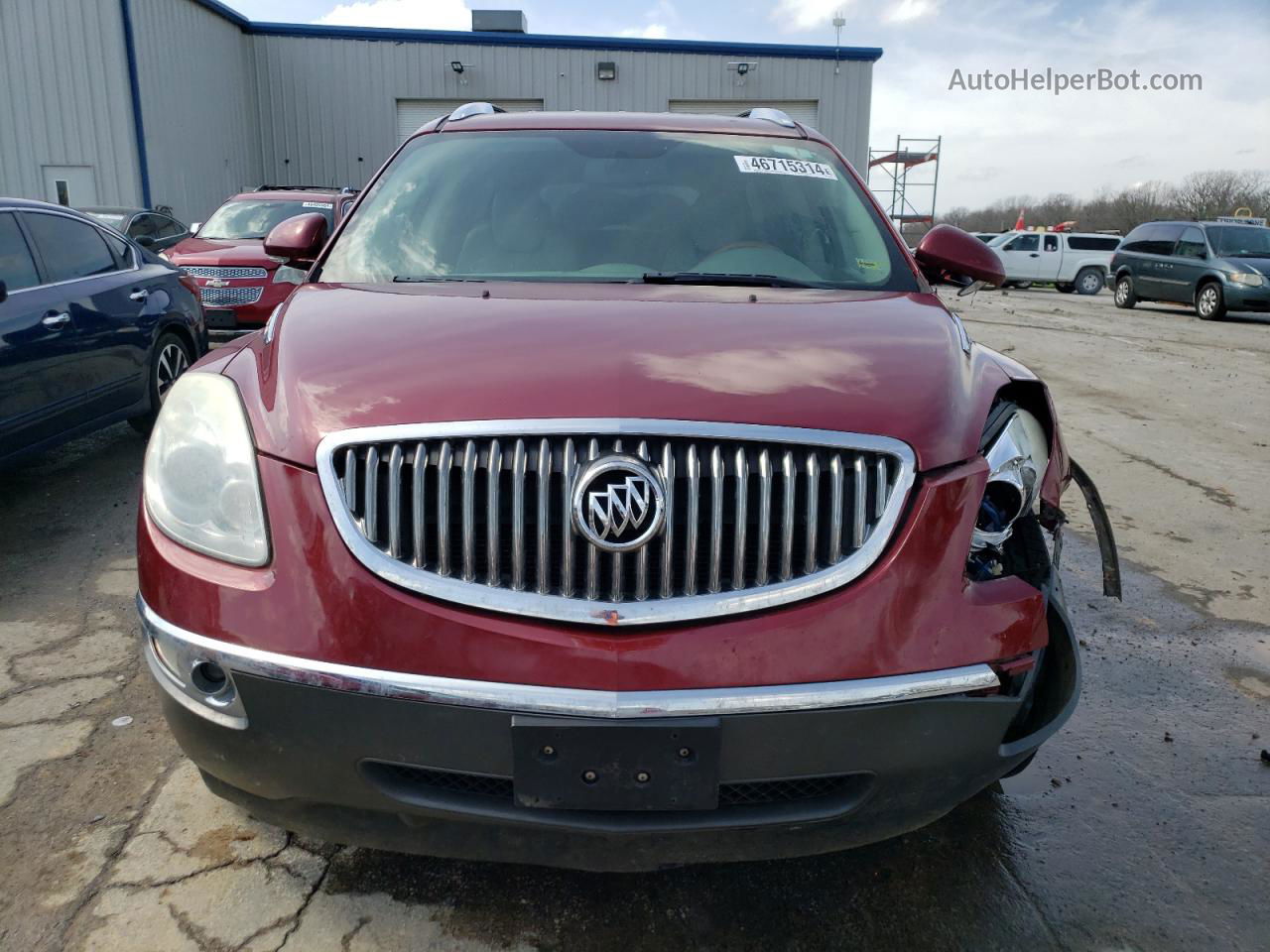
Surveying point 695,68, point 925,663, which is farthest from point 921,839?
point 695,68

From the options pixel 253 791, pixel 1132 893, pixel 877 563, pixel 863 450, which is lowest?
pixel 1132 893

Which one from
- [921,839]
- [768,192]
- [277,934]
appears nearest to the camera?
[277,934]

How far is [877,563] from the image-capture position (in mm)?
1657

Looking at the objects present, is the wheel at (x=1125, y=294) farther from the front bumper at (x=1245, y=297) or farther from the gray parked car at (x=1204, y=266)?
the front bumper at (x=1245, y=297)

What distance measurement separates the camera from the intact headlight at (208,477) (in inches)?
67.4

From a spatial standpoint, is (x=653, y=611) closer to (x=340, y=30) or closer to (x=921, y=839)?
(x=921, y=839)

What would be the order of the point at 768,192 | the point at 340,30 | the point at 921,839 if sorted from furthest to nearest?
1. the point at 340,30
2. the point at 768,192
3. the point at 921,839

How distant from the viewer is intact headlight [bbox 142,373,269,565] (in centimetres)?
171

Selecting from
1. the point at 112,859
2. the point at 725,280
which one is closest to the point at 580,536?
Result: the point at 725,280

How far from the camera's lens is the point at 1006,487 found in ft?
6.25

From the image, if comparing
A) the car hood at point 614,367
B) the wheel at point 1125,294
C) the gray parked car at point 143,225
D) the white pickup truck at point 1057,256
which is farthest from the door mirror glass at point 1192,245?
the car hood at point 614,367

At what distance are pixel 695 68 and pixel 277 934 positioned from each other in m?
24.8

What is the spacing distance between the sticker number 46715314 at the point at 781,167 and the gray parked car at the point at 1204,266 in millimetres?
17271

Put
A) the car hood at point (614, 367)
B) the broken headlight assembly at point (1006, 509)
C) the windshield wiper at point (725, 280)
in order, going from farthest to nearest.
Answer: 1. the windshield wiper at point (725, 280)
2. the broken headlight assembly at point (1006, 509)
3. the car hood at point (614, 367)
